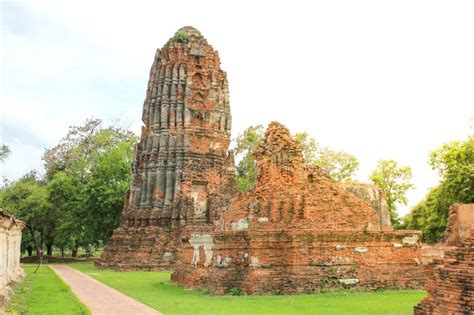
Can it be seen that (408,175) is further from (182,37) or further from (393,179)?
(182,37)

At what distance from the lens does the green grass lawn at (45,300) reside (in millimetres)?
11891

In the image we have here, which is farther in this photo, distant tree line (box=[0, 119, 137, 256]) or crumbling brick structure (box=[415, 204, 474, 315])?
distant tree line (box=[0, 119, 137, 256])

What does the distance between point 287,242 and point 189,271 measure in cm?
407

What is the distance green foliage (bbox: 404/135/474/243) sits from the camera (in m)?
28.8

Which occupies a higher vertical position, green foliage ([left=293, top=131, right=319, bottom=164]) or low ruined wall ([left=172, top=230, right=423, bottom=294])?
green foliage ([left=293, top=131, right=319, bottom=164])

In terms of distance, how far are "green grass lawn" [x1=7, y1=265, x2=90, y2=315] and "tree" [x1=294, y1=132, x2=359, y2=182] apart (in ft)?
85.4

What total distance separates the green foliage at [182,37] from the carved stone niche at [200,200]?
28.9 feet

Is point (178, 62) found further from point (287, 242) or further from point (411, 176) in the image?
point (287, 242)

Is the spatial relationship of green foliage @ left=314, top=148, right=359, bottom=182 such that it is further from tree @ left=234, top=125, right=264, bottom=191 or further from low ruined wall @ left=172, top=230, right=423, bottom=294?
low ruined wall @ left=172, top=230, right=423, bottom=294

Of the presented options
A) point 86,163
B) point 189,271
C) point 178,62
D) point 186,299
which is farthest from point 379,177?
point 186,299

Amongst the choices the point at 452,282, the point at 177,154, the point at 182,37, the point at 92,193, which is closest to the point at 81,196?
the point at 92,193

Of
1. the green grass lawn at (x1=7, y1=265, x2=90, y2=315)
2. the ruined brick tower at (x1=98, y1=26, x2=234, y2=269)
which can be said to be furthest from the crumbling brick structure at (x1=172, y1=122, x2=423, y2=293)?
the ruined brick tower at (x1=98, y1=26, x2=234, y2=269)

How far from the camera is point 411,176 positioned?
40.1 meters

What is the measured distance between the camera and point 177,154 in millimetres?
31578
